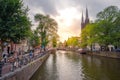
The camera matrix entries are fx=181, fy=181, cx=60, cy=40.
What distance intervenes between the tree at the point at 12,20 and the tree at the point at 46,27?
44.9 metres

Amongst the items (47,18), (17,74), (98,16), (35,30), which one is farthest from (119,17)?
(17,74)

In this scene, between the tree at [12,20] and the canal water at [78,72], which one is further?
the canal water at [78,72]

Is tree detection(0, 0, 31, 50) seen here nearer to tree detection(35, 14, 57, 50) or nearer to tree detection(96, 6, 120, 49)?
tree detection(96, 6, 120, 49)

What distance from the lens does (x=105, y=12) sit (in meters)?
62.7

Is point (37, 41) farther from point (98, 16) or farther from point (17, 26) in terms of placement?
point (17, 26)

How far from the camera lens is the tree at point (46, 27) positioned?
217 ft

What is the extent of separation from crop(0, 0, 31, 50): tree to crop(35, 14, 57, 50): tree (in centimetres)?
4493

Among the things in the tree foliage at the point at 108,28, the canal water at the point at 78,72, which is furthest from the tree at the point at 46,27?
the canal water at the point at 78,72

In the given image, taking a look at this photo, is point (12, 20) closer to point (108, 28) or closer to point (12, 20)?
point (12, 20)

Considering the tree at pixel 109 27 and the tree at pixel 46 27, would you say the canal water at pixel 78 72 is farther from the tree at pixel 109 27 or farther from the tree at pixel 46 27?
the tree at pixel 46 27

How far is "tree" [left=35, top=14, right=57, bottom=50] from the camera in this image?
66113 mm

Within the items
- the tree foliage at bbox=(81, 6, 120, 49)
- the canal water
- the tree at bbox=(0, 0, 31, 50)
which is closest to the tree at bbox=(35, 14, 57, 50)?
the tree foliage at bbox=(81, 6, 120, 49)

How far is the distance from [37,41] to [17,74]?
60.3 m

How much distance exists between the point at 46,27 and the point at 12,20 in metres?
46.8
